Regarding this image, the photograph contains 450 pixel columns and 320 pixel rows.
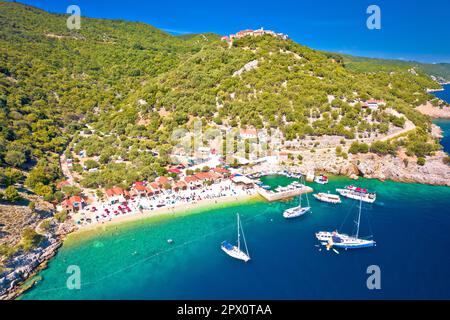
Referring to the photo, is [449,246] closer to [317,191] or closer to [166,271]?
[317,191]

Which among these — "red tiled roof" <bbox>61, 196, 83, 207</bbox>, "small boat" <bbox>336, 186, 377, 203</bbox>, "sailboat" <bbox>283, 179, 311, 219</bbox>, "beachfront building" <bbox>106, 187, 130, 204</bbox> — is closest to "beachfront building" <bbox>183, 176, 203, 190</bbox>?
"beachfront building" <bbox>106, 187, 130, 204</bbox>

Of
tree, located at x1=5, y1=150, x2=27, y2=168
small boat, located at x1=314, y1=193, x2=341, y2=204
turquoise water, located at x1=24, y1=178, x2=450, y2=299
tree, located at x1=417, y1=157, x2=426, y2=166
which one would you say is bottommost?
turquoise water, located at x1=24, y1=178, x2=450, y2=299

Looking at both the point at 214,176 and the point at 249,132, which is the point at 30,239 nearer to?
the point at 214,176

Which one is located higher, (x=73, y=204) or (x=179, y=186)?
(x=179, y=186)

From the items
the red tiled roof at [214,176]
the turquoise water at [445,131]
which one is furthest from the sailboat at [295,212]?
the turquoise water at [445,131]

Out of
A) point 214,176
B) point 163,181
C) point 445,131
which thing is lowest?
point 163,181

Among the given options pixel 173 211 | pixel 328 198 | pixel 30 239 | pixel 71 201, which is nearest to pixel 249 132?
pixel 328 198

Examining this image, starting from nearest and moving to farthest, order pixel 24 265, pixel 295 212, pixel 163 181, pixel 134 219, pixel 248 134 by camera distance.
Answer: pixel 24 265
pixel 134 219
pixel 295 212
pixel 163 181
pixel 248 134

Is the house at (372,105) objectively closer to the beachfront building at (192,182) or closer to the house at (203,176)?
the house at (203,176)

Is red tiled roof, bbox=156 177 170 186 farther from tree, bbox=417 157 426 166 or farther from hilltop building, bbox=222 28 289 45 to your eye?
hilltop building, bbox=222 28 289 45
